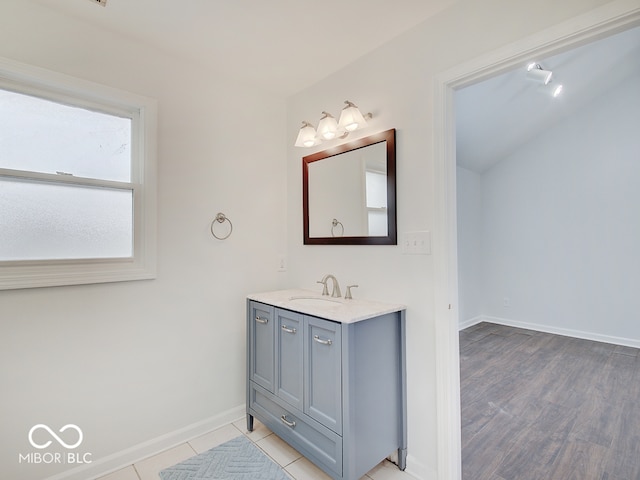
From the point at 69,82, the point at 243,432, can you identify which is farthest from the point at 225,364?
the point at 69,82

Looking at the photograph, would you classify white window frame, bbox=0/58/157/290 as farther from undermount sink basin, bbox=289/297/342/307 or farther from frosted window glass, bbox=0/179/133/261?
undermount sink basin, bbox=289/297/342/307

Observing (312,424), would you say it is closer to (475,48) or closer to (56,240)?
(56,240)

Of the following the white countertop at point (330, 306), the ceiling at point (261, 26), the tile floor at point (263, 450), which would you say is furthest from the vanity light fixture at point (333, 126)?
the tile floor at point (263, 450)

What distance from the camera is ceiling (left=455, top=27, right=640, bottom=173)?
3.02m

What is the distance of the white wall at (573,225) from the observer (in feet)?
12.3

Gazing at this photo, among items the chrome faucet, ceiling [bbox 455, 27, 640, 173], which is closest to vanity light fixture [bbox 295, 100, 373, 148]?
the chrome faucet

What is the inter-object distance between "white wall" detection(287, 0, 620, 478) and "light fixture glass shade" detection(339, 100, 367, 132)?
0.27ft

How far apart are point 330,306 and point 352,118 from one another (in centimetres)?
118

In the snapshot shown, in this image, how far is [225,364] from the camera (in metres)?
2.21

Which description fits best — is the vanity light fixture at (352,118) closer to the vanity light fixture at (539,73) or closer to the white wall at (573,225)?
the vanity light fixture at (539,73)

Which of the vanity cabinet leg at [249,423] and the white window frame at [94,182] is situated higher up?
the white window frame at [94,182]

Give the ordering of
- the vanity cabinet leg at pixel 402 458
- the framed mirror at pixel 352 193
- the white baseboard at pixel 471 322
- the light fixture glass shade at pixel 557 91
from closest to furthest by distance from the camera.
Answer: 1. the vanity cabinet leg at pixel 402 458
2. the framed mirror at pixel 352 193
3. the light fixture glass shade at pixel 557 91
4. the white baseboard at pixel 471 322

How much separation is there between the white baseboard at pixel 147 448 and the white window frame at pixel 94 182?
3.29 feet

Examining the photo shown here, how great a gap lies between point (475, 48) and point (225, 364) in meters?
2.48
